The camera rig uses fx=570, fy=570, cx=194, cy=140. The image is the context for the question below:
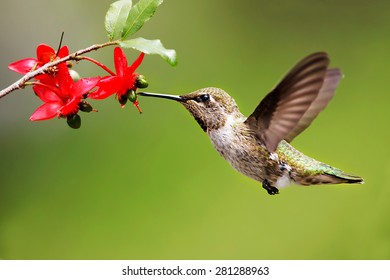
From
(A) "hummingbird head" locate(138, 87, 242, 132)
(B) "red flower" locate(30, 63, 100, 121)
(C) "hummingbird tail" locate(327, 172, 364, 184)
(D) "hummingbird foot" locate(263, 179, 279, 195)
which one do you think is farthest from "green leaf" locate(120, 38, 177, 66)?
(C) "hummingbird tail" locate(327, 172, 364, 184)

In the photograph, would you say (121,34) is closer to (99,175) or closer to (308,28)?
(99,175)

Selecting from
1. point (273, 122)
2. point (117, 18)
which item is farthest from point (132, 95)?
point (273, 122)

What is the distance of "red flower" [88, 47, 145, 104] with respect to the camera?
1.03 metres

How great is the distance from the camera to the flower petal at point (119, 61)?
104 centimetres

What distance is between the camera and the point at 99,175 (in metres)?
2.68

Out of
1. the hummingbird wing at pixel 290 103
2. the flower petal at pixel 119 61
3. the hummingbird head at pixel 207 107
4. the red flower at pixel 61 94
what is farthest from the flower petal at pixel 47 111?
the hummingbird wing at pixel 290 103

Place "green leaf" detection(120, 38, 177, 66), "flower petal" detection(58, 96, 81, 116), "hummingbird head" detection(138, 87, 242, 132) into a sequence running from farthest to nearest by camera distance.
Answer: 1. "hummingbird head" detection(138, 87, 242, 132)
2. "flower petal" detection(58, 96, 81, 116)
3. "green leaf" detection(120, 38, 177, 66)

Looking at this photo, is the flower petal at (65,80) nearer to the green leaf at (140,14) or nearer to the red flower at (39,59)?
the red flower at (39,59)

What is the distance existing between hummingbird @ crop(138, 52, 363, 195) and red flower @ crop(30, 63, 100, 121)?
109 millimetres

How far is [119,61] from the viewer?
105cm

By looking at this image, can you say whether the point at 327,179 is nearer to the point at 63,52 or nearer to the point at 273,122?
the point at 273,122

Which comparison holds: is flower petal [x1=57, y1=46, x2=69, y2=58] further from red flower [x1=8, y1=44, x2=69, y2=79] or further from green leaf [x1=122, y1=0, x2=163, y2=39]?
green leaf [x1=122, y1=0, x2=163, y2=39]
